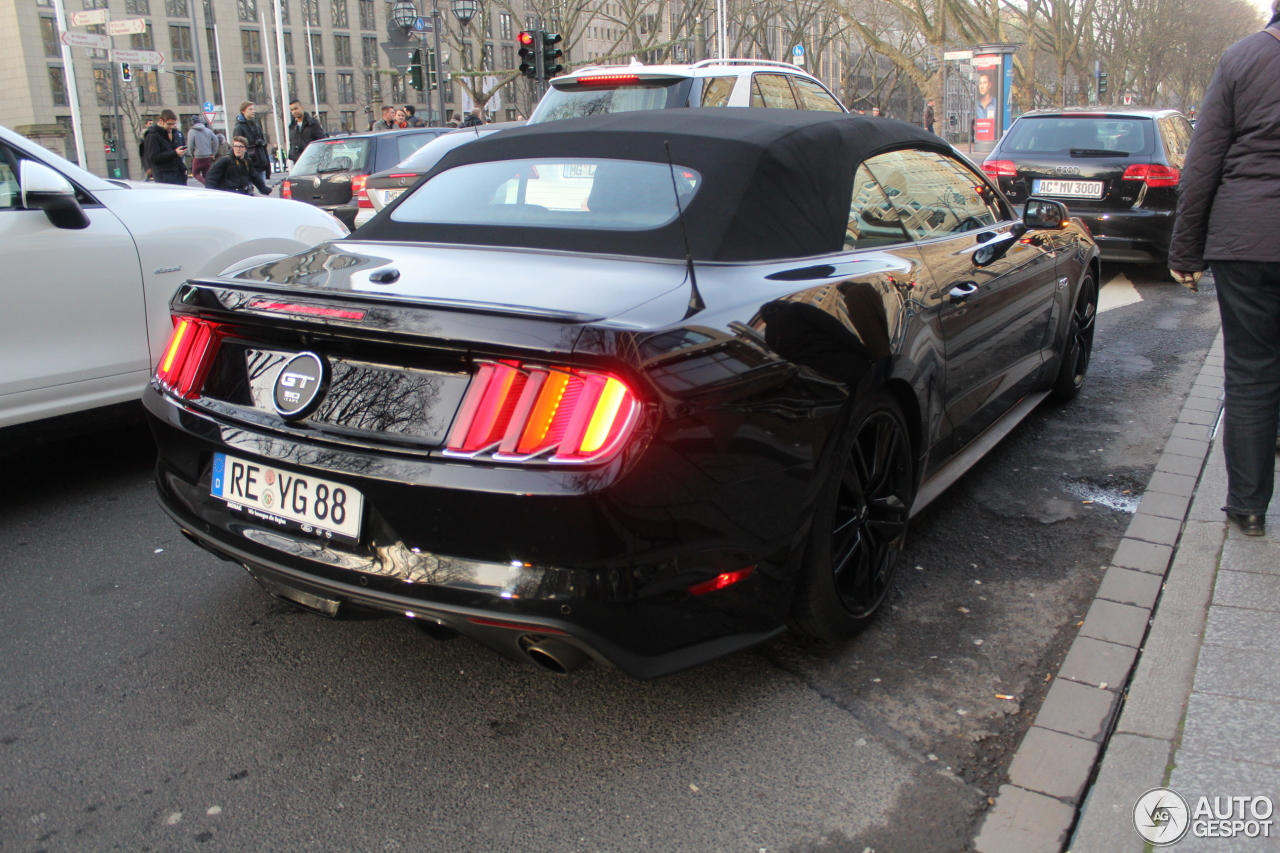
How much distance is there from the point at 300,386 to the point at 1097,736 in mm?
2119

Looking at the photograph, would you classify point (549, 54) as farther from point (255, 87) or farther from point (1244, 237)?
point (255, 87)

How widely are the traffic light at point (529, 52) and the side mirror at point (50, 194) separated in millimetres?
15249

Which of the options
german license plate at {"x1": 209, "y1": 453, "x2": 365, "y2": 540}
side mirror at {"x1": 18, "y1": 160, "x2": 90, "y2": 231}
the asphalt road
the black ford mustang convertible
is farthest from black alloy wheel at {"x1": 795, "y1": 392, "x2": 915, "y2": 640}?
side mirror at {"x1": 18, "y1": 160, "x2": 90, "y2": 231}

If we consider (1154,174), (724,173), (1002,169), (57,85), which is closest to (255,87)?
(57,85)

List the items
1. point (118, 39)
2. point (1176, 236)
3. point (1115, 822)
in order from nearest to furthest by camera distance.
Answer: point (1115, 822), point (1176, 236), point (118, 39)

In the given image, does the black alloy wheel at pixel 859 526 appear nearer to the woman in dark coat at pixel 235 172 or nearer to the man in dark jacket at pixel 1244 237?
the man in dark jacket at pixel 1244 237

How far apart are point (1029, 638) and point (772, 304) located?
1403 mm

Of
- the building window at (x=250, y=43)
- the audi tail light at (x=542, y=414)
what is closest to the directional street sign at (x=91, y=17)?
the audi tail light at (x=542, y=414)

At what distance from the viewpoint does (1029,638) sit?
3297 millimetres

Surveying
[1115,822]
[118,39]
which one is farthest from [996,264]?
[118,39]

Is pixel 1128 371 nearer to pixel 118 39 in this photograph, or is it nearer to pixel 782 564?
pixel 782 564

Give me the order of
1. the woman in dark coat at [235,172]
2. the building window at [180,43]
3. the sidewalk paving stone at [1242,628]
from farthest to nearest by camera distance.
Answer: the building window at [180,43] < the woman in dark coat at [235,172] < the sidewalk paving stone at [1242,628]

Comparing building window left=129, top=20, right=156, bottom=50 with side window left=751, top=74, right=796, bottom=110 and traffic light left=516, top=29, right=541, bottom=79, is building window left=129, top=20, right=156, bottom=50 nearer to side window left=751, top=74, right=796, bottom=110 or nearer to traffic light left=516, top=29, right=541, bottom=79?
traffic light left=516, top=29, right=541, bottom=79

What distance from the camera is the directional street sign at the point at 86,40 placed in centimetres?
1862
